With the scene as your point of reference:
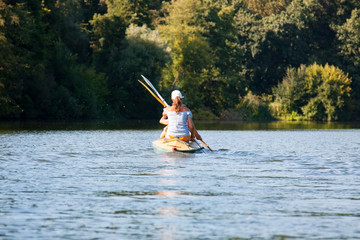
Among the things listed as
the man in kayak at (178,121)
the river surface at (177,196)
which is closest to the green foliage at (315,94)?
the river surface at (177,196)

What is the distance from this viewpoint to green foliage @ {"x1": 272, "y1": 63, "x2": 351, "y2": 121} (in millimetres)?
76125

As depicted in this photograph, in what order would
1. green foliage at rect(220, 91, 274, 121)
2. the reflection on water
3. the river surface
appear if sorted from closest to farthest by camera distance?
the river surface → the reflection on water → green foliage at rect(220, 91, 274, 121)

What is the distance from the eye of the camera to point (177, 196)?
1204cm

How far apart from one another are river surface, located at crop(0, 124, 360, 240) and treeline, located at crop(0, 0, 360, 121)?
30.6 m

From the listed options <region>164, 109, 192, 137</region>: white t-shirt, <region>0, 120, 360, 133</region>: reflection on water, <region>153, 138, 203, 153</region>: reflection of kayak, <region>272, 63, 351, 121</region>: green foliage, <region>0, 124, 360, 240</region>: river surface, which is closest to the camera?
<region>0, 124, 360, 240</region>: river surface

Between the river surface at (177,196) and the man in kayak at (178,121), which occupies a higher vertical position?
the man in kayak at (178,121)

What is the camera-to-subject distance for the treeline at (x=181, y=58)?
169ft

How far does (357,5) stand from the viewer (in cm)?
8888

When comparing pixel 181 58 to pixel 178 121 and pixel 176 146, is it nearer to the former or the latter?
pixel 178 121

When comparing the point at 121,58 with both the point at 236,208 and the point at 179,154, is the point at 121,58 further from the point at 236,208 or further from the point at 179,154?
the point at 236,208

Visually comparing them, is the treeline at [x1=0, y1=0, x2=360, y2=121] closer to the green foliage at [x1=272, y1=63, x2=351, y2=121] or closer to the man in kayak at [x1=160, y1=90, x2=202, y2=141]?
the green foliage at [x1=272, y1=63, x2=351, y2=121]

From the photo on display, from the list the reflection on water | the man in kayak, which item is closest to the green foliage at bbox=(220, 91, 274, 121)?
the reflection on water

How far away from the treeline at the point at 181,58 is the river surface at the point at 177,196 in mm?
30616

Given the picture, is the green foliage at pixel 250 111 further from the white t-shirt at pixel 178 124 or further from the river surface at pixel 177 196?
the river surface at pixel 177 196
